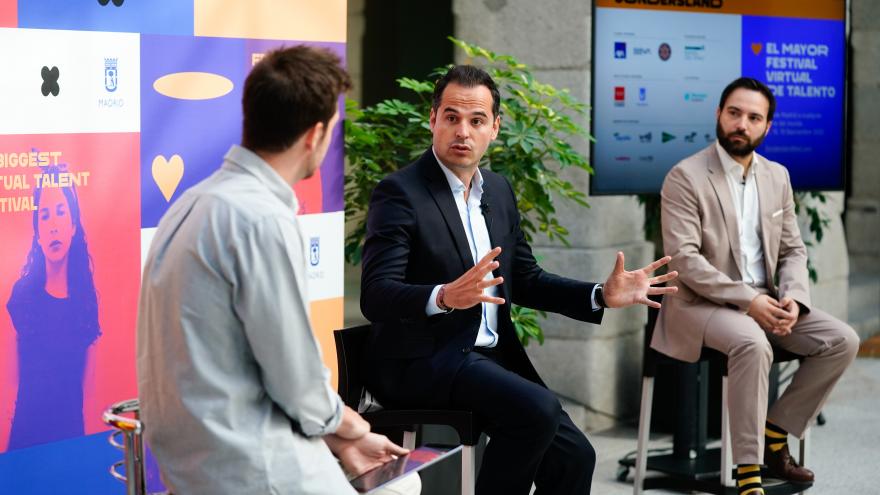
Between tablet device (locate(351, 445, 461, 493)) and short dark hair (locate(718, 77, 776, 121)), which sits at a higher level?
short dark hair (locate(718, 77, 776, 121))

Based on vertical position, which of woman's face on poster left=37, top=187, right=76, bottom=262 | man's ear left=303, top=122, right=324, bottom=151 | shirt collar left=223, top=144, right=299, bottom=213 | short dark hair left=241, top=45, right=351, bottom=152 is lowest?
woman's face on poster left=37, top=187, right=76, bottom=262

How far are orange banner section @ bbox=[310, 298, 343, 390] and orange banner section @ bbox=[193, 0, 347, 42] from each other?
2.73 ft

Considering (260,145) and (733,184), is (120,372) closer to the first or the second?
(260,145)

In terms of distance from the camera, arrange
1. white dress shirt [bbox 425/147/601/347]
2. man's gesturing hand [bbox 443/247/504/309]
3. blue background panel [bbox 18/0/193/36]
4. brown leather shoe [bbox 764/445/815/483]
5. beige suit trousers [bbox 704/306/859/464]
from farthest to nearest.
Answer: brown leather shoe [bbox 764/445/815/483], beige suit trousers [bbox 704/306/859/464], white dress shirt [bbox 425/147/601/347], blue background panel [bbox 18/0/193/36], man's gesturing hand [bbox 443/247/504/309]

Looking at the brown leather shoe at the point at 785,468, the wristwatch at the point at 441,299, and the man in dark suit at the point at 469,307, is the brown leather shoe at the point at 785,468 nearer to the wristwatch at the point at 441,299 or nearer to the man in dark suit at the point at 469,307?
the man in dark suit at the point at 469,307

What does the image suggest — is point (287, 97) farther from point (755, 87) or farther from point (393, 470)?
point (755, 87)

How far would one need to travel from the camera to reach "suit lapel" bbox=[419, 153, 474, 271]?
3.19m

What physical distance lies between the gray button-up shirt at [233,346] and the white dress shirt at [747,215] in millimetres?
2534

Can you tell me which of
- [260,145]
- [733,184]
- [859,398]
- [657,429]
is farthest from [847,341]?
[260,145]

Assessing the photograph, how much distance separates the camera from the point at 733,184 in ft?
14.0

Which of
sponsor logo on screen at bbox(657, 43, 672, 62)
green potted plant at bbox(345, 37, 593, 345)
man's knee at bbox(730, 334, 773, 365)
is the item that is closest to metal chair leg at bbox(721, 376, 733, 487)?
man's knee at bbox(730, 334, 773, 365)

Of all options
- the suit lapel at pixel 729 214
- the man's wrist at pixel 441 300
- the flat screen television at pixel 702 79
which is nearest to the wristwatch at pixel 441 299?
the man's wrist at pixel 441 300

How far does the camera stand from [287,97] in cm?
200

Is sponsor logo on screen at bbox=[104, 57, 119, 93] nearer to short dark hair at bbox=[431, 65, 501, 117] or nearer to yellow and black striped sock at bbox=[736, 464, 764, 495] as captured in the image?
short dark hair at bbox=[431, 65, 501, 117]
